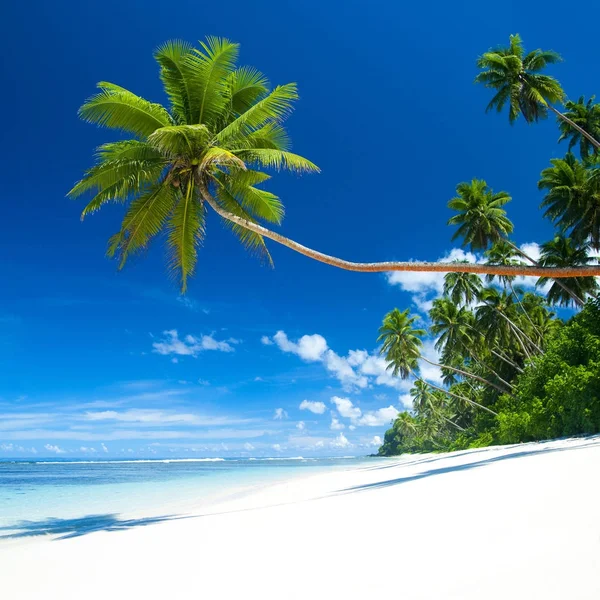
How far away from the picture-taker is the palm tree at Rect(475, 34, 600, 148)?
19344mm

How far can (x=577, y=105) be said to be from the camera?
23.9 meters

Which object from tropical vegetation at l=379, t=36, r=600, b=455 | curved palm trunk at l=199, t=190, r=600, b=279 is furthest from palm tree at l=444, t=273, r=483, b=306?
curved palm trunk at l=199, t=190, r=600, b=279

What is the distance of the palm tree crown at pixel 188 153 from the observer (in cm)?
941

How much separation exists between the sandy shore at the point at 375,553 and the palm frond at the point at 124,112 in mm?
7673

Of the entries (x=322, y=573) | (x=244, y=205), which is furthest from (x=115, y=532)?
(x=244, y=205)

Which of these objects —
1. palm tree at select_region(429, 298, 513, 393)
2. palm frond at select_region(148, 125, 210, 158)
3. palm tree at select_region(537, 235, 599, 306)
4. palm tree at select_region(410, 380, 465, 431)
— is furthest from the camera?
palm tree at select_region(410, 380, 465, 431)

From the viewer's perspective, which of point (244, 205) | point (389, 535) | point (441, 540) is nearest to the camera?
point (441, 540)

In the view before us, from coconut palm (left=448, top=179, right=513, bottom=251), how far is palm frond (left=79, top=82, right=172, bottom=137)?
73.7ft

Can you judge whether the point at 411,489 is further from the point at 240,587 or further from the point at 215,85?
the point at 215,85

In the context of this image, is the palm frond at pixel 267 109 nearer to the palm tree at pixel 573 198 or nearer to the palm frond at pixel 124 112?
the palm frond at pixel 124 112

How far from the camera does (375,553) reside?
3.28 metres

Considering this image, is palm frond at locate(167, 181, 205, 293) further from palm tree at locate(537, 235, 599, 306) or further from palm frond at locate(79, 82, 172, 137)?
palm tree at locate(537, 235, 599, 306)

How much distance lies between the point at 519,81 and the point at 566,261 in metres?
9.77

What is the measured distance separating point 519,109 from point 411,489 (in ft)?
63.9
